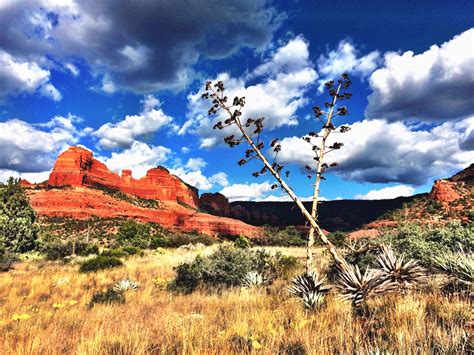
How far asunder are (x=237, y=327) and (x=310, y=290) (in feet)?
7.92

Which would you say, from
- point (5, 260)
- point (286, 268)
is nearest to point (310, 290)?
point (286, 268)

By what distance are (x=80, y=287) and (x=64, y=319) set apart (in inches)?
→ 200

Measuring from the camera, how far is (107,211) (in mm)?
85500

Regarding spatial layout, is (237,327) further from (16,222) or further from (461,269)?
(16,222)

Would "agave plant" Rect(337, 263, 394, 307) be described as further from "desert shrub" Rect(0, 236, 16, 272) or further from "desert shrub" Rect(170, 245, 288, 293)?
"desert shrub" Rect(0, 236, 16, 272)

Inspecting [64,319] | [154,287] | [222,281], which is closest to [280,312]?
[64,319]

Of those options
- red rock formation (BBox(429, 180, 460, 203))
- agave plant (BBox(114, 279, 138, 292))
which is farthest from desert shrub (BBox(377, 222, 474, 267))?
red rock formation (BBox(429, 180, 460, 203))

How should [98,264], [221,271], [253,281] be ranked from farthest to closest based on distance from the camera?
1. [98,264]
2. [221,271]
3. [253,281]

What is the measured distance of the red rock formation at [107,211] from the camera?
79562 millimetres

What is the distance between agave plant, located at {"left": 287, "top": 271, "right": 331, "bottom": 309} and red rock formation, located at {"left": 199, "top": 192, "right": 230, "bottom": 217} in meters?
140

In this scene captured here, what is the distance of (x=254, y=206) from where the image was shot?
566 ft

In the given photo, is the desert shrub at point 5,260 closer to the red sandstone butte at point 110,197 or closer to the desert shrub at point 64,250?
the desert shrub at point 64,250

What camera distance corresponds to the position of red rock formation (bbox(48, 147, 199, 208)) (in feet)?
351

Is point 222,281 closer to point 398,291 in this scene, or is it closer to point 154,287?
point 154,287
